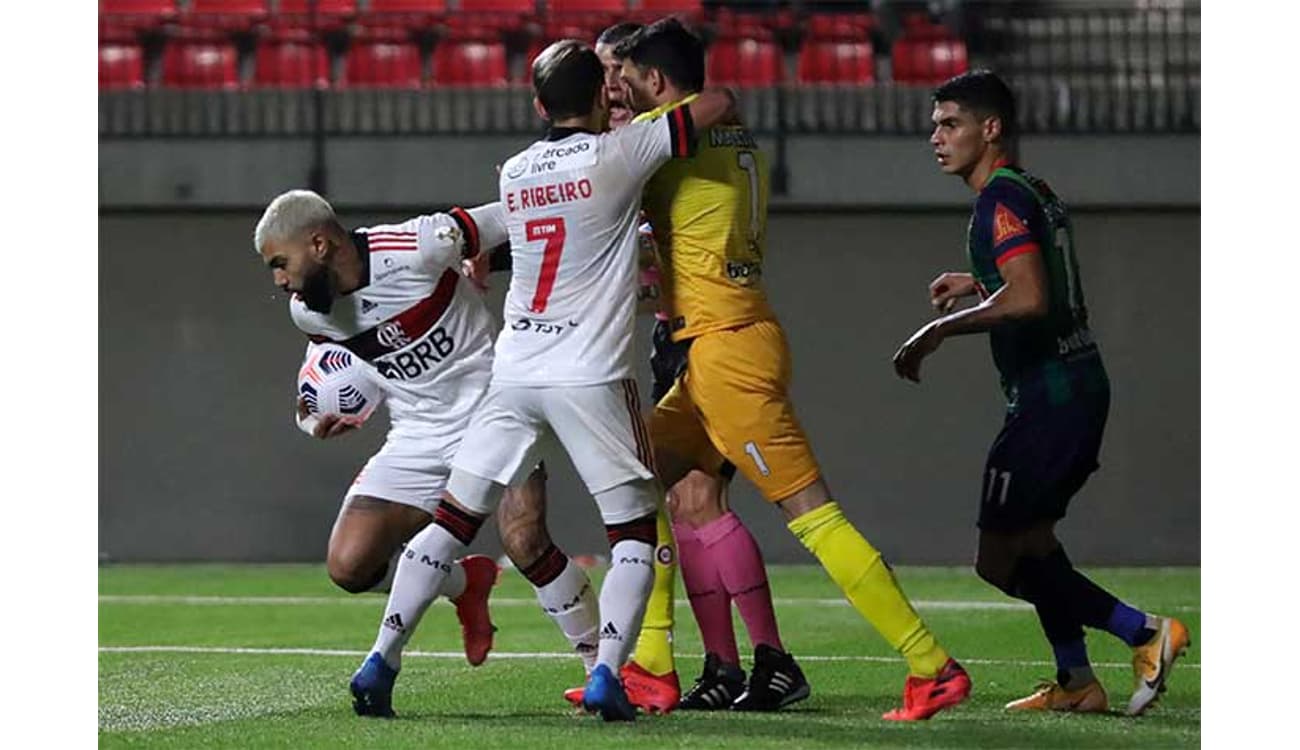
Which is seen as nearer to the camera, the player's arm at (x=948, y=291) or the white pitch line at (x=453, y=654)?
the player's arm at (x=948, y=291)

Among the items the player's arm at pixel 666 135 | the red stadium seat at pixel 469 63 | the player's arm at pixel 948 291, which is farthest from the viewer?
the red stadium seat at pixel 469 63

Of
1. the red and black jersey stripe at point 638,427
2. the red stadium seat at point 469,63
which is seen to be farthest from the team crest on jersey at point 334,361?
the red stadium seat at point 469,63

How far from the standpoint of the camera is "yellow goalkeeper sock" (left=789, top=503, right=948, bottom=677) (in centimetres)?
627

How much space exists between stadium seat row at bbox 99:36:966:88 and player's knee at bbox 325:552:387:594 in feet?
30.6

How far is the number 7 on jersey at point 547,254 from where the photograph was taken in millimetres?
6344

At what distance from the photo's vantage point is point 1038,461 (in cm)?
670

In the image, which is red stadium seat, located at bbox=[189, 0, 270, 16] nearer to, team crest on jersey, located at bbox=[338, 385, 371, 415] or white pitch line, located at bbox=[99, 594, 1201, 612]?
white pitch line, located at bbox=[99, 594, 1201, 612]

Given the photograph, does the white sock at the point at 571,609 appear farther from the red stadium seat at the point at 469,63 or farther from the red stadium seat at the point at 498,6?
the red stadium seat at the point at 498,6

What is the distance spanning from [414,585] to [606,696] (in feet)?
2.14

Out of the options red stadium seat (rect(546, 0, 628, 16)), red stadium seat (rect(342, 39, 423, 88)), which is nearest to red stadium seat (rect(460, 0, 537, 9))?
red stadium seat (rect(546, 0, 628, 16))

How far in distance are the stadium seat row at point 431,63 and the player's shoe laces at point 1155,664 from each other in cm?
988

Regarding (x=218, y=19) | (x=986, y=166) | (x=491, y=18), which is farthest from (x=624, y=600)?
(x=218, y=19)

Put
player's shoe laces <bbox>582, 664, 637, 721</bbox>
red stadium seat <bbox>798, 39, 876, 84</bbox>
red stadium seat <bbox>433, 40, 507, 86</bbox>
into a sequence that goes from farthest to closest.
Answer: red stadium seat <bbox>433, 40, 507, 86</bbox>
red stadium seat <bbox>798, 39, 876, 84</bbox>
player's shoe laces <bbox>582, 664, 637, 721</bbox>
